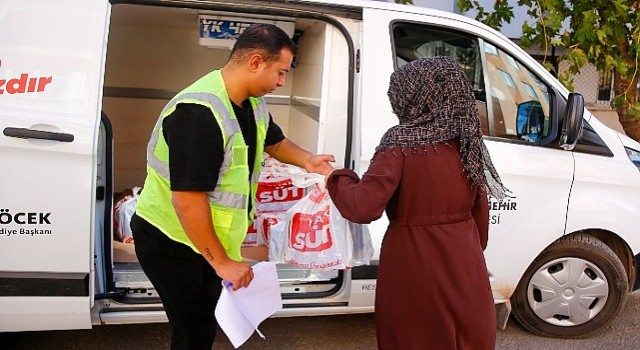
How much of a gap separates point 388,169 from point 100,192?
5.53 ft

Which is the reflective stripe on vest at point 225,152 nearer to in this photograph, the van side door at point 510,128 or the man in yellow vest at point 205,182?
the man in yellow vest at point 205,182

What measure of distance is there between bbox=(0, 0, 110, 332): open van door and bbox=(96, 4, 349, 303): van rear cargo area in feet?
0.84

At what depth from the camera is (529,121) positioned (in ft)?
10.7

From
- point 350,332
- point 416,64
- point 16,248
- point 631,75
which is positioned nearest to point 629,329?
point 350,332

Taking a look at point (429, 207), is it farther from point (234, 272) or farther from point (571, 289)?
point (571, 289)

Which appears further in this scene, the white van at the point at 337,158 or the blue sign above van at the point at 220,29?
the blue sign above van at the point at 220,29

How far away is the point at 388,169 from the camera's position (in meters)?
1.85

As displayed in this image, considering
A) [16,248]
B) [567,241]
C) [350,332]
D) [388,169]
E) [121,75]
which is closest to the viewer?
[388,169]

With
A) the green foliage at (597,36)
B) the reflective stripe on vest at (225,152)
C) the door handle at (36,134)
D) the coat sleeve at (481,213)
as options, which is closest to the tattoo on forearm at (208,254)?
the reflective stripe on vest at (225,152)

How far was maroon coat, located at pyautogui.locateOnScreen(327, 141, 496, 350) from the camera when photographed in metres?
1.87

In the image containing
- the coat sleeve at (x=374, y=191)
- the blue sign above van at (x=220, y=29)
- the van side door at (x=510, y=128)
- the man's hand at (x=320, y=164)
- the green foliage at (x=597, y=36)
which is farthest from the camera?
the green foliage at (x=597, y=36)

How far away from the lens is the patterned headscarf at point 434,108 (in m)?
1.83

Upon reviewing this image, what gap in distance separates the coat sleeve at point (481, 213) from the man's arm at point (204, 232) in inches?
33.2

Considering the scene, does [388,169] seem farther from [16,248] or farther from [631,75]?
[631,75]
